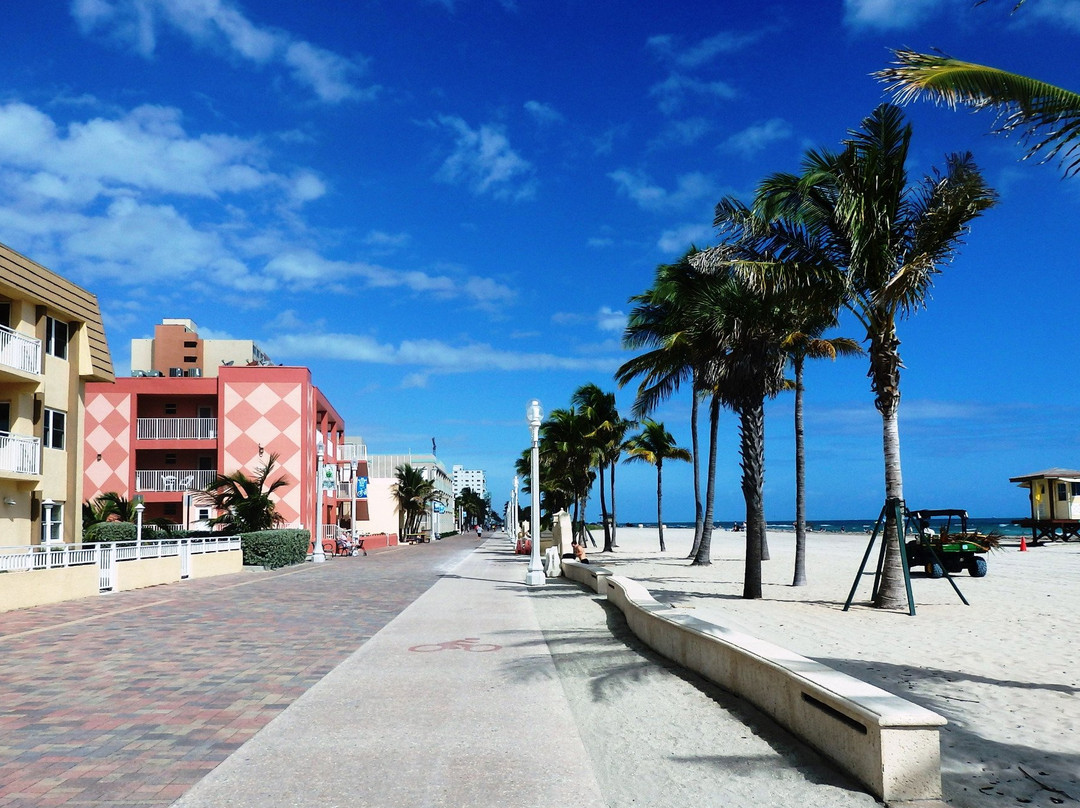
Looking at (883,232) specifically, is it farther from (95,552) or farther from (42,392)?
(42,392)

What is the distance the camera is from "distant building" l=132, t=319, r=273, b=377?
58.7m

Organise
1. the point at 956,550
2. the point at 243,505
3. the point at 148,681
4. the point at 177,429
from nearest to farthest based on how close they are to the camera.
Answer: the point at 148,681 < the point at 956,550 < the point at 243,505 < the point at 177,429

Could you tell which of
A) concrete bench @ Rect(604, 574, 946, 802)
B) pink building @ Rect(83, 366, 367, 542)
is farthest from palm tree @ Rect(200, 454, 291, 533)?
concrete bench @ Rect(604, 574, 946, 802)

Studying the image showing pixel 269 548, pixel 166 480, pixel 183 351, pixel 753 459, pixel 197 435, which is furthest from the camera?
pixel 183 351

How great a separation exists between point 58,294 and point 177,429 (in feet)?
64.0

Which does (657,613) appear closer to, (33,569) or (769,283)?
(769,283)

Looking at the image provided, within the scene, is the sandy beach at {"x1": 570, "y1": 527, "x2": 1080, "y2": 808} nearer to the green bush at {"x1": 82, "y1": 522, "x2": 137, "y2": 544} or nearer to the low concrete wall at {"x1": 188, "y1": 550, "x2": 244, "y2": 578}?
the low concrete wall at {"x1": 188, "y1": 550, "x2": 244, "y2": 578}

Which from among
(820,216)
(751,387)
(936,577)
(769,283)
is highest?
(820,216)

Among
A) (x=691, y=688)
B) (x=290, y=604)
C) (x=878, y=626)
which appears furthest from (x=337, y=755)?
(x=290, y=604)

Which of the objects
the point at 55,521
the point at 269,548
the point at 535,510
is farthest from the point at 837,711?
the point at 269,548

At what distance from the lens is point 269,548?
29078 millimetres

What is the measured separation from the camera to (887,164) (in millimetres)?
14312

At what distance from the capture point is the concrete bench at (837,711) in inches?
185

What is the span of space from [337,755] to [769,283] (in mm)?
11491
